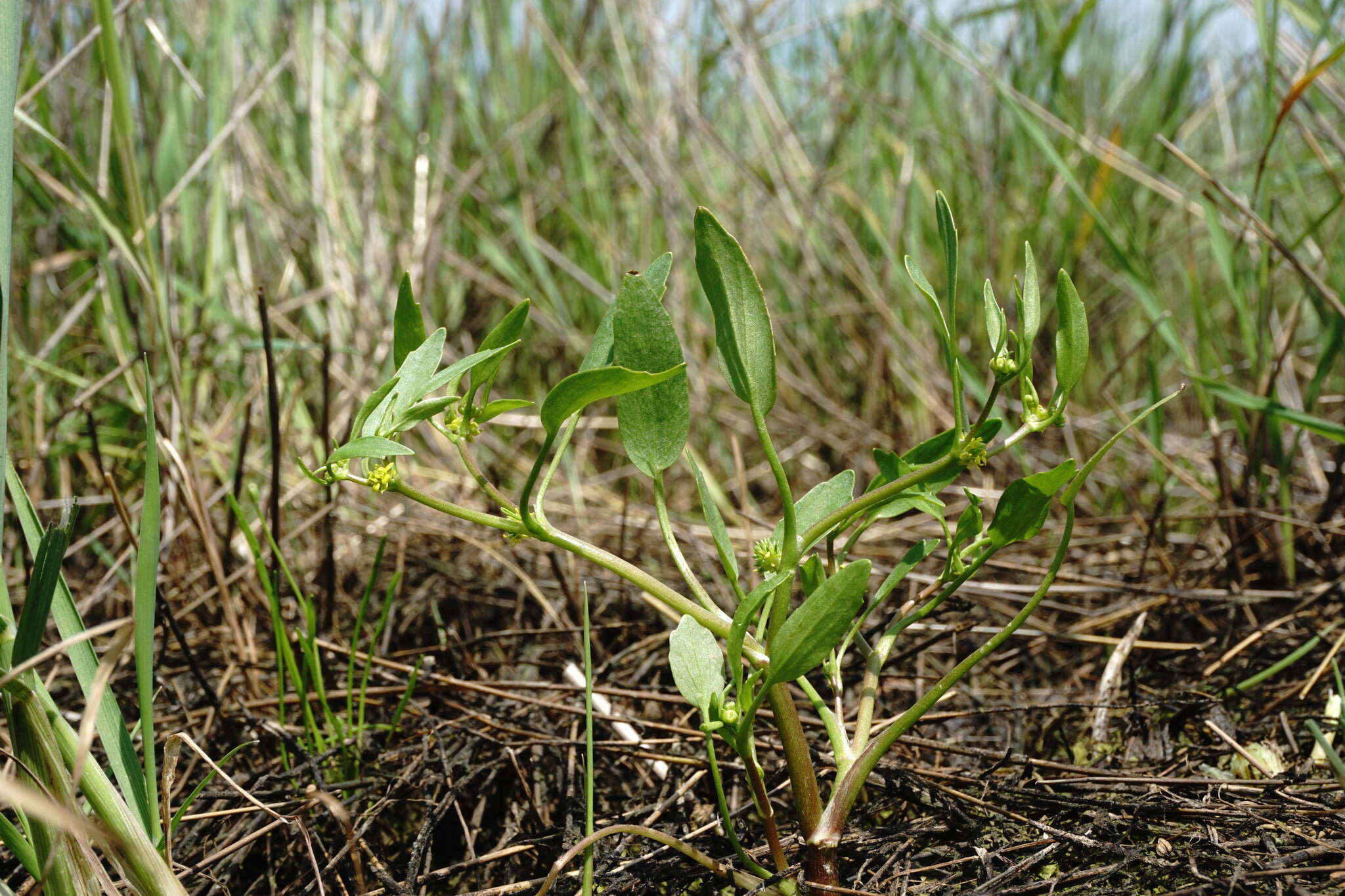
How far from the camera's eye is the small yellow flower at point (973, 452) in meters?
0.58

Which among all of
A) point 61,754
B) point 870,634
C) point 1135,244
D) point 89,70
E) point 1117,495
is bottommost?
point 1117,495

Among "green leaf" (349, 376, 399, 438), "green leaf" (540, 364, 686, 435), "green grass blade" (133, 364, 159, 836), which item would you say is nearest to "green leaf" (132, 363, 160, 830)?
"green grass blade" (133, 364, 159, 836)

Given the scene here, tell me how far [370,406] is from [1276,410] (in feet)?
3.11

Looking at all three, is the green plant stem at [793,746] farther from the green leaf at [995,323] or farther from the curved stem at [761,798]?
the green leaf at [995,323]

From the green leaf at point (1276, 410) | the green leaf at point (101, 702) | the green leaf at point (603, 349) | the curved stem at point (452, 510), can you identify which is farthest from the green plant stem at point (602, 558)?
the green leaf at point (1276, 410)

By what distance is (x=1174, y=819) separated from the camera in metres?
0.69

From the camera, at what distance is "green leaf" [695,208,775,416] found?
566 mm

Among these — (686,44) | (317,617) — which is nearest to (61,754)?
(317,617)

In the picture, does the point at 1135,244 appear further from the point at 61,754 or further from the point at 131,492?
the point at 131,492

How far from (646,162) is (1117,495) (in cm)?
118

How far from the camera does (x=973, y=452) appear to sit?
588mm

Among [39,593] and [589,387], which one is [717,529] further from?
[39,593]

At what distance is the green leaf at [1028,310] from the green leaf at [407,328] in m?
0.36

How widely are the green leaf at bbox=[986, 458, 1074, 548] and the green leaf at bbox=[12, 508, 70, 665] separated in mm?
552
